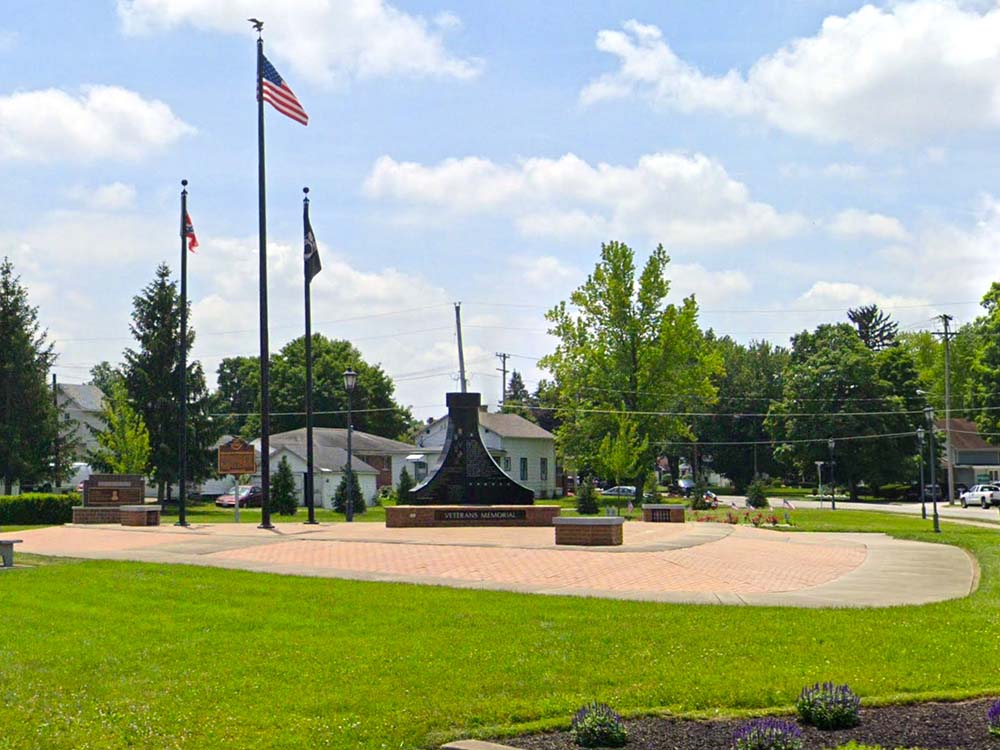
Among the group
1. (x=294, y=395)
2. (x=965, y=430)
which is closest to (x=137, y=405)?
(x=294, y=395)

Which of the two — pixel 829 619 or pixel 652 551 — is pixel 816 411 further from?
pixel 829 619

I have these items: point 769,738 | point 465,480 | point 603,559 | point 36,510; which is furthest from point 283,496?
point 769,738

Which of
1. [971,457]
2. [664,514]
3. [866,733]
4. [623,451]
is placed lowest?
[664,514]

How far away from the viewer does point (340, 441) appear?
68438 millimetres

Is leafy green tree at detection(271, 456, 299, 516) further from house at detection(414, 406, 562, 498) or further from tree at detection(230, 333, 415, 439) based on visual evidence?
tree at detection(230, 333, 415, 439)

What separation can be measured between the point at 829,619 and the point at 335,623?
5245 mm

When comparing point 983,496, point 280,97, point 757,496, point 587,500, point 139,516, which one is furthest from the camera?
point 983,496

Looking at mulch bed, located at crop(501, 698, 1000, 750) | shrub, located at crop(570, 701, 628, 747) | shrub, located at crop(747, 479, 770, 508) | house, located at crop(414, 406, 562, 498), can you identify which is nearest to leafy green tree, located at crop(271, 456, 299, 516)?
shrub, located at crop(747, 479, 770, 508)

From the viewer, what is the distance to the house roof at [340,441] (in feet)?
212

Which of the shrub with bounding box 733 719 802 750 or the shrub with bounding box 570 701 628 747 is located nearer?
the shrub with bounding box 733 719 802 750

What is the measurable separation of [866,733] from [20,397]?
5173 centimetres

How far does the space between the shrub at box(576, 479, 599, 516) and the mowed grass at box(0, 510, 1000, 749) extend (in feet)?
96.0

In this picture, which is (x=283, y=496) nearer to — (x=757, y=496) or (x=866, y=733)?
(x=757, y=496)

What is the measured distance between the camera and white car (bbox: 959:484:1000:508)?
63.7 m
